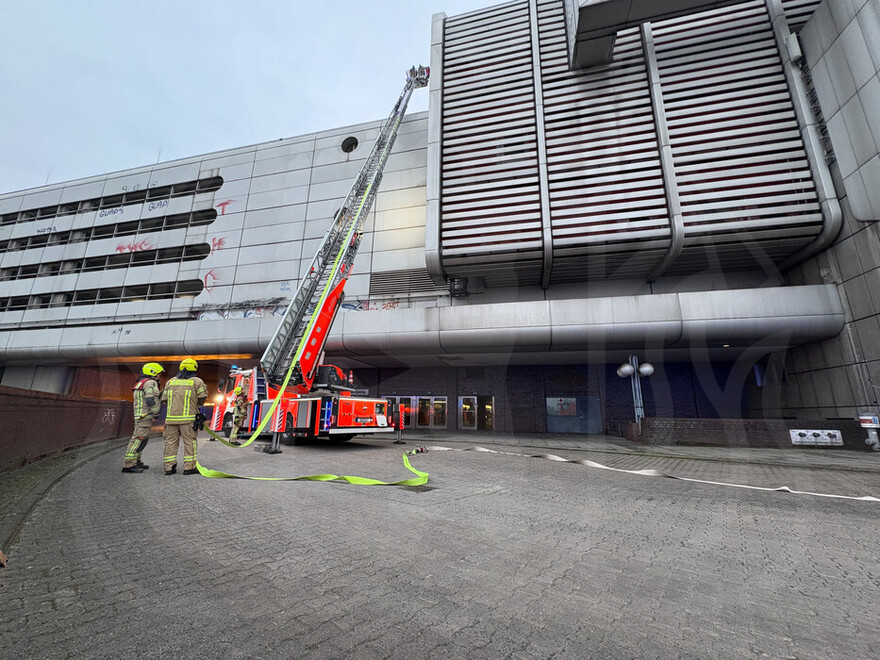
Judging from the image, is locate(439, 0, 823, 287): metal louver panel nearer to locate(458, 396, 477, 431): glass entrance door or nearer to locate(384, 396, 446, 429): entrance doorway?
locate(458, 396, 477, 431): glass entrance door

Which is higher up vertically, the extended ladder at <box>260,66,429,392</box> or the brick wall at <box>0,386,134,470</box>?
the extended ladder at <box>260,66,429,392</box>

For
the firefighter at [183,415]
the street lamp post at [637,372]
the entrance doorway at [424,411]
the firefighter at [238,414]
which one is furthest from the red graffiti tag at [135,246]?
the street lamp post at [637,372]

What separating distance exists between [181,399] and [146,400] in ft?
1.97

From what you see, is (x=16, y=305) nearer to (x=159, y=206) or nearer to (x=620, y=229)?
(x=159, y=206)

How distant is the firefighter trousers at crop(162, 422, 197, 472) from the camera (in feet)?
17.7

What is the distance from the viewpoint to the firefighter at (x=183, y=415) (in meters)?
5.49

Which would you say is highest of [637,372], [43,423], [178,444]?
[637,372]

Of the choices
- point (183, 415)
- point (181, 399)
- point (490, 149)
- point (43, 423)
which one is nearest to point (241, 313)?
point (43, 423)

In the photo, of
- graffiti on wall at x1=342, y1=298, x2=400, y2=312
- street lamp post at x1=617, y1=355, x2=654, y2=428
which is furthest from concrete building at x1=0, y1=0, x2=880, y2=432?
street lamp post at x1=617, y1=355, x2=654, y2=428

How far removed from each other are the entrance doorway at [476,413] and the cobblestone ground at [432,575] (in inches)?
573

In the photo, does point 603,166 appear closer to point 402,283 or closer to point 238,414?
point 402,283

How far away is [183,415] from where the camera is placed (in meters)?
5.60

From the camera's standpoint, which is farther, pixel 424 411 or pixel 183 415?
pixel 424 411

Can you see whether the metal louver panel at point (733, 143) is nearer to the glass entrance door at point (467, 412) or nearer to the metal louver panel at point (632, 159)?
the metal louver panel at point (632, 159)
